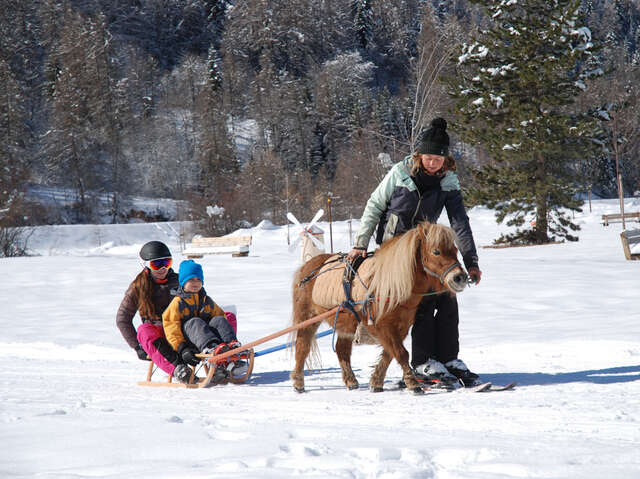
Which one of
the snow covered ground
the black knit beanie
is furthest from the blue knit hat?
the black knit beanie

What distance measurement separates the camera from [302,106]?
6688cm

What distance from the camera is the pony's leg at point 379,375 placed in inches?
182

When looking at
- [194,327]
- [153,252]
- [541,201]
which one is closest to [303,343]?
[194,327]

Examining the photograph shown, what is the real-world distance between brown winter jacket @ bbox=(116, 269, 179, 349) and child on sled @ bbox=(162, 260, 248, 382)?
311 mm

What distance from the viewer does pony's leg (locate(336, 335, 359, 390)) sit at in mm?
4898

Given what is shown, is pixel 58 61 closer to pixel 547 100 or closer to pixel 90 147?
pixel 90 147

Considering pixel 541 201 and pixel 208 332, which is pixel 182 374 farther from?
pixel 541 201

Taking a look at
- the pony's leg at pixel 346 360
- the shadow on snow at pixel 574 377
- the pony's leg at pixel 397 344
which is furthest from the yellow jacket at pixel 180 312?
the shadow on snow at pixel 574 377

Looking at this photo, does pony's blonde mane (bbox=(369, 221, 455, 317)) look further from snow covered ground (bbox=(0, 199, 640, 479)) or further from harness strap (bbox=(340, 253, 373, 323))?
snow covered ground (bbox=(0, 199, 640, 479))

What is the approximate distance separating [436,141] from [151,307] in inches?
121

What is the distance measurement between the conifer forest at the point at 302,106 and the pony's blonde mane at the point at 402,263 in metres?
10.7

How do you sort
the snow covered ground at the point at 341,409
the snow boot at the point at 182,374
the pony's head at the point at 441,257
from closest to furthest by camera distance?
the snow covered ground at the point at 341,409 < the pony's head at the point at 441,257 < the snow boot at the point at 182,374

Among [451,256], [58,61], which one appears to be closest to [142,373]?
[451,256]

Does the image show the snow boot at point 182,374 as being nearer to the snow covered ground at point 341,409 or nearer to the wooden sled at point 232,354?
the wooden sled at point 232,354
